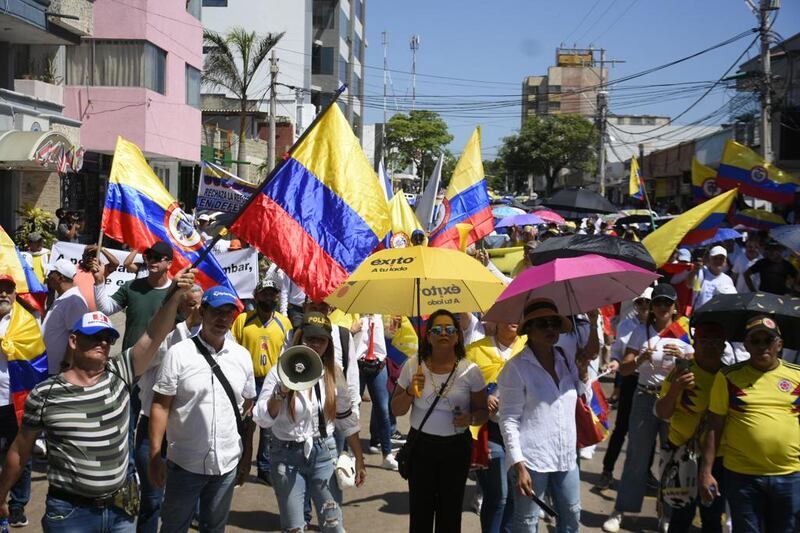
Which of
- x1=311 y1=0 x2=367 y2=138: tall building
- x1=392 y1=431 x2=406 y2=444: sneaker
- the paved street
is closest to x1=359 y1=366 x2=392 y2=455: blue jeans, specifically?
the paved street

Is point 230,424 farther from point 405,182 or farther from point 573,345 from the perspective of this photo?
point 405,182

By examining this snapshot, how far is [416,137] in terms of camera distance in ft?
245

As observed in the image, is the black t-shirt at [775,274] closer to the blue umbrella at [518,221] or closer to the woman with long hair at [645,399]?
the blue umbrella at [518,221]

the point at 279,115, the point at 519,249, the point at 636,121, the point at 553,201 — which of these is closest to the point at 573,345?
the point at 519,249

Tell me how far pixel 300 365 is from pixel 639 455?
9.95ft

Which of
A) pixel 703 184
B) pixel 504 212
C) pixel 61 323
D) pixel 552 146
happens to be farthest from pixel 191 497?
pixel 552 146

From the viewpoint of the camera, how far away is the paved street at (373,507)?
21.8ft

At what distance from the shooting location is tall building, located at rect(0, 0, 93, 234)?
18.3 meters

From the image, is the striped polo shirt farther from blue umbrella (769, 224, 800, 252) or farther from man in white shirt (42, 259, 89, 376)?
blue umbrella (769, 224, 800, 252)

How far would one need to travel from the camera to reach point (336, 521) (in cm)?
534

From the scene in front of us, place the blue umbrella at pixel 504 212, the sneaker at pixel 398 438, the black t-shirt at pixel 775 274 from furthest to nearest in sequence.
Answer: the blue umbrella at pixel 504 212
the black t-shirt at pixel 775 274
the sneaker at pixel 398 438

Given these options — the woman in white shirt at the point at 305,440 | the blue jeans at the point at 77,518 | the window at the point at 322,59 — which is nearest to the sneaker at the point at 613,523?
the woman in white shirt at the point at 305,440

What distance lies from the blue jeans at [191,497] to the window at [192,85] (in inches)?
1015

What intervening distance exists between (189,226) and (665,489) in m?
4.20
